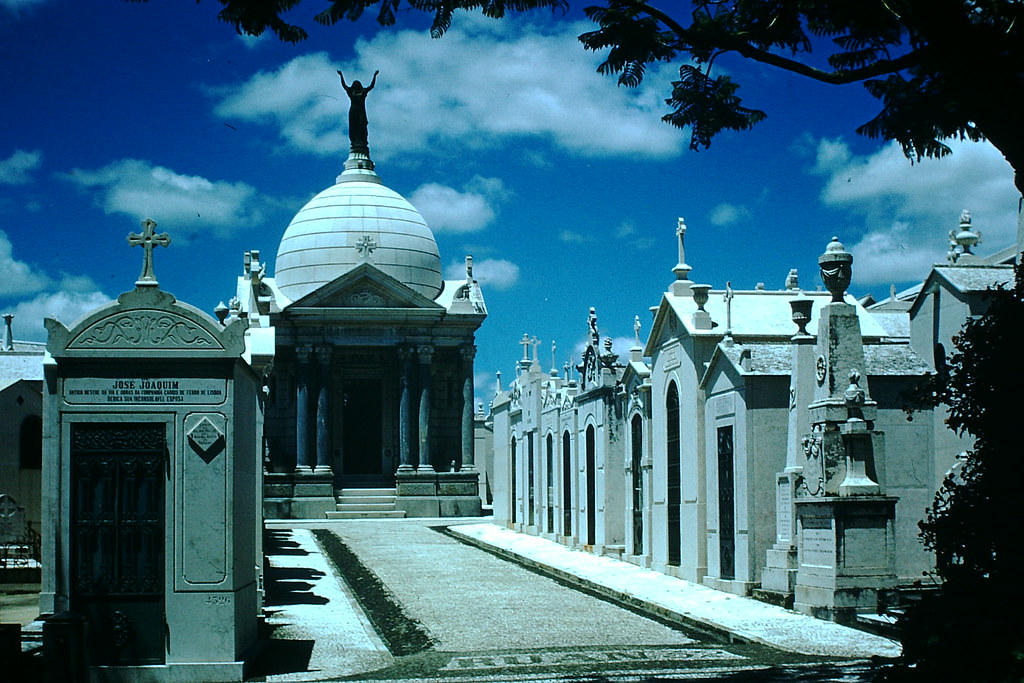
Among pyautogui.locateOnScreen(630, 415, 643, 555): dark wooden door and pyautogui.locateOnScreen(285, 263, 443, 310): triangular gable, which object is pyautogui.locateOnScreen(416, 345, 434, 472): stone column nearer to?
pyautogui.locateOnScreen(285, 263, 443, 310): triangular gable

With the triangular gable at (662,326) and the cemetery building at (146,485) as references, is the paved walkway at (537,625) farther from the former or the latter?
the triangular gable at (662,326)

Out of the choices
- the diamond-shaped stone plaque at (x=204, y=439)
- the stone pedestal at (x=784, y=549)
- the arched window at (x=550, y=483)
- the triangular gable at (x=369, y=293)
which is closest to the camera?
the diamond-shaped stone plaque at (x=204, y=439)

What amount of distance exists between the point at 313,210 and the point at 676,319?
32.7 m

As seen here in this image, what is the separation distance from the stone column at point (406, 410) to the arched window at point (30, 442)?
77.3 ft

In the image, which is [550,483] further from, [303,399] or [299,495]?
[303,399]

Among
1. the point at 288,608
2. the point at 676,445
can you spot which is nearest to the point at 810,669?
the point at 288,608

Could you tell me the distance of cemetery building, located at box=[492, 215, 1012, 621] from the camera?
52.4ft

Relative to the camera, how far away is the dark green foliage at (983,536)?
718 centimetres

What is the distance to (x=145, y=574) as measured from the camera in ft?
36.4

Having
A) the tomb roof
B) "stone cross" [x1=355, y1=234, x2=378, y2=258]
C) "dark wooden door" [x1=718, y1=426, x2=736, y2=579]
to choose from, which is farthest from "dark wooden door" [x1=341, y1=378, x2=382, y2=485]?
the tomb roof

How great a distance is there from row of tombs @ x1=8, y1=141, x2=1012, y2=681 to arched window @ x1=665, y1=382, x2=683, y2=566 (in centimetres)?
5

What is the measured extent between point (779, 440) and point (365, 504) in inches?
1159

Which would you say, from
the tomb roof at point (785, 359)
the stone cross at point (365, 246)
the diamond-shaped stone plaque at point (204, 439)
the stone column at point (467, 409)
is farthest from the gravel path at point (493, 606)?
the stone cross at point (365, 246)

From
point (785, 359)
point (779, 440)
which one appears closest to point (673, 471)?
point (779, 440)
